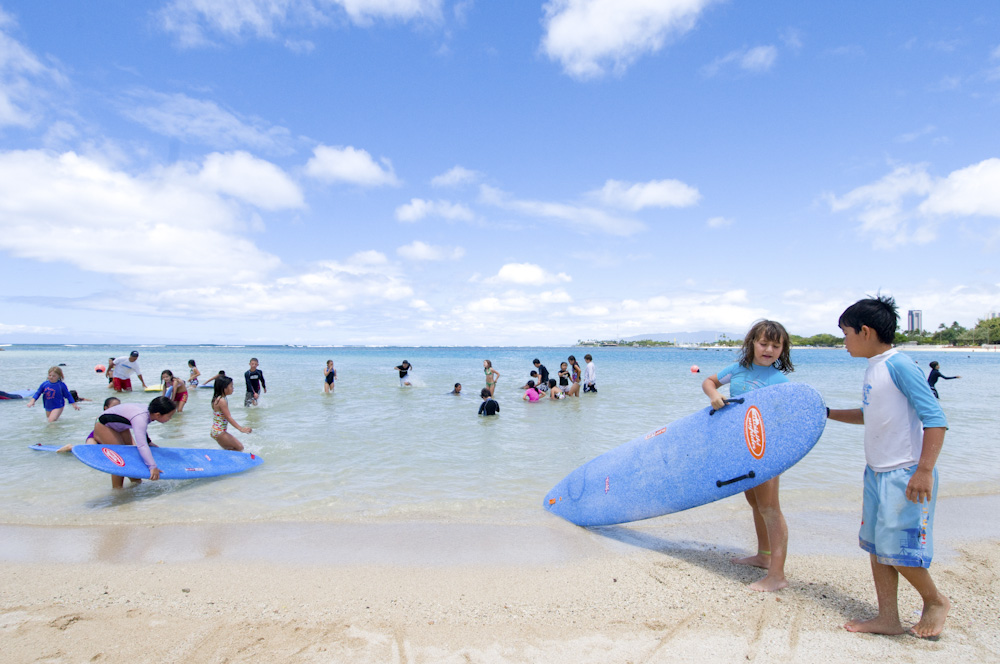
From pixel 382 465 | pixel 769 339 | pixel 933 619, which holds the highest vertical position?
pixel 769 339

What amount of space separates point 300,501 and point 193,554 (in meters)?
1.43

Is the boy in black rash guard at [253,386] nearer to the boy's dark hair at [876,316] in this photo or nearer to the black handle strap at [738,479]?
the black handle strap at [738,479]

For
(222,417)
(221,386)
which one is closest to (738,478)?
(221,386)

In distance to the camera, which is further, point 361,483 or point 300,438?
point 300,438

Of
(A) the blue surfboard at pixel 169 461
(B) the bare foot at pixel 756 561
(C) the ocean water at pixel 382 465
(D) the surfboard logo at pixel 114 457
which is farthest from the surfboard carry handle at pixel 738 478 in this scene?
(D) the surfboard logo at pixel 114 457

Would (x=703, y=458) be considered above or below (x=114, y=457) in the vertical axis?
above

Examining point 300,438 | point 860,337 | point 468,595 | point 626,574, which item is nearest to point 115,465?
point 300,438

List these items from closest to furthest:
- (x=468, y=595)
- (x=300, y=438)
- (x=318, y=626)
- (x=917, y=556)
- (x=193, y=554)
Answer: (x=917, y=556) → (x=318, y=626) → (x=468, y=595) → (x=193, y=554) → (x=300, y=438)

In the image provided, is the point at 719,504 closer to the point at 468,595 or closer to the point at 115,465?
the point at 468,595

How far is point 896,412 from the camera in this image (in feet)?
7.98

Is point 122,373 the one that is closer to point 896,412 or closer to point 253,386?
point 253,386

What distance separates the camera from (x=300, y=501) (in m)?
5.37

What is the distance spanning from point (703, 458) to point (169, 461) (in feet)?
19.7

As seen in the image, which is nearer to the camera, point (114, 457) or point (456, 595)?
point (456, 595)
